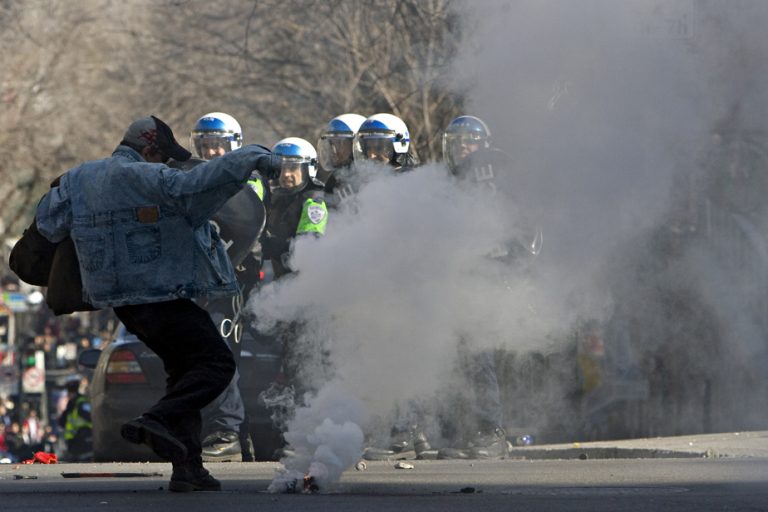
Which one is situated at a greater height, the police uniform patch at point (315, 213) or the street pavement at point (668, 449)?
the police uniform patch at point (315, 213)

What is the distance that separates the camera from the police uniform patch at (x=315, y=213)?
36.0 ft

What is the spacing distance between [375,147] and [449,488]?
12.4 ft

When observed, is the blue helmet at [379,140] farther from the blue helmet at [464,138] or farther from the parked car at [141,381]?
the parked car at [141,381]

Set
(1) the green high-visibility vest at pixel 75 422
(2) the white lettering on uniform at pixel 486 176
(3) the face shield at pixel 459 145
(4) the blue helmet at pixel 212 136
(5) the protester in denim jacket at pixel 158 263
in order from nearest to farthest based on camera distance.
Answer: (5) the protester in denim jacket at pixel 158 263, (2) the white lettering on uniform at pixel 486 176, (3) the face shield at pixel 459 145, (4) the blue helmet at pixel 212 136, (1) the green high-visibility vest at pixel 75 422

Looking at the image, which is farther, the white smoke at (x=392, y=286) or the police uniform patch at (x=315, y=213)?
the police uniform patch at (x=315, y=213)

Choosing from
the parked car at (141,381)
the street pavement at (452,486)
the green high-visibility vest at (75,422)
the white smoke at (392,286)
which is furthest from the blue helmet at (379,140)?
the green high-visibility vest at (75,422)

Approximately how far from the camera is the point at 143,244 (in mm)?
7762

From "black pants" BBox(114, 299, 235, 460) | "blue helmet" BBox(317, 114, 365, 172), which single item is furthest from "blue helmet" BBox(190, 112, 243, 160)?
"black pants" BBox(114, 299, 235, 460)

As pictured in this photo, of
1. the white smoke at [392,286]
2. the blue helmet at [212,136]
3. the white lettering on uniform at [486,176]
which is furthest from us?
the blue helmet at [212,136]

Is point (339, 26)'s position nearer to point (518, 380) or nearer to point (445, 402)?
point (518, 380)

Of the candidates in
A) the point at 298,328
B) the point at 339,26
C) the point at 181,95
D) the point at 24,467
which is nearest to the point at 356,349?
the point at 298,328

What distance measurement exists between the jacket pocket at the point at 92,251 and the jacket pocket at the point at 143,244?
12cm

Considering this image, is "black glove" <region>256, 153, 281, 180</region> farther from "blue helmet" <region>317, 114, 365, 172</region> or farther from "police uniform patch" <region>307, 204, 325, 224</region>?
"blue helmet" <region>317, 114, 365, 172</region>

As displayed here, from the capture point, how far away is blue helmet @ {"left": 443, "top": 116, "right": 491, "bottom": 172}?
1009 cm
